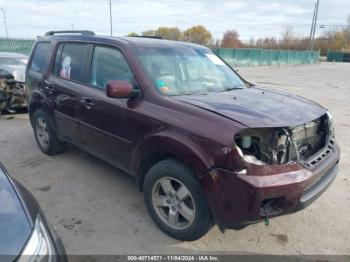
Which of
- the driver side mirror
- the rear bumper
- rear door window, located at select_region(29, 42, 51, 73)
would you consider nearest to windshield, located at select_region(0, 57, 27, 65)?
rear door window, located at select_region(29, 42, 51, 73)

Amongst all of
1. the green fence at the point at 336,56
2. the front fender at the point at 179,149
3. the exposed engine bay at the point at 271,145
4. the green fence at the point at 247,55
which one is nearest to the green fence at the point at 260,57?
the green fence at the point at 247,55

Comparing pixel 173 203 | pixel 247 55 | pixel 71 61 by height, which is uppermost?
pixel 71 61

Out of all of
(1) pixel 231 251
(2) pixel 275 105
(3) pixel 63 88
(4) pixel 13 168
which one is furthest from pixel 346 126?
(4) pixel 13 168

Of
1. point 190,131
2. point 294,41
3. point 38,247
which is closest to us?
point 38,247

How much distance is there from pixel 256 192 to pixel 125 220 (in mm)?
1532

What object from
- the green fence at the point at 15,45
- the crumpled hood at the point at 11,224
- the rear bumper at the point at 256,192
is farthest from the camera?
the green fence at the point at 15,45

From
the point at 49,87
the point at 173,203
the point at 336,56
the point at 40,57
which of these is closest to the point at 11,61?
the point at 40,57

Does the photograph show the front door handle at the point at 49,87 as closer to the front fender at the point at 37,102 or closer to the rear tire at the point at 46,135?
the front fender at the point at 37,102

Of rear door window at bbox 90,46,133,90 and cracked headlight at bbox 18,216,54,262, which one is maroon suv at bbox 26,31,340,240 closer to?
rear door window at bbox 90,46,133,90

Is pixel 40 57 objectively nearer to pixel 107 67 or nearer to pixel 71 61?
pixel 71 61

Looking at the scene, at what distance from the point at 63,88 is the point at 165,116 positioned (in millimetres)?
1966

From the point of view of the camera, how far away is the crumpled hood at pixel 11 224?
5.01ft

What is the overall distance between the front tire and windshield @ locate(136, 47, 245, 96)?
2.59 feet

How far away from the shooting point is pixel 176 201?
2848 mm
